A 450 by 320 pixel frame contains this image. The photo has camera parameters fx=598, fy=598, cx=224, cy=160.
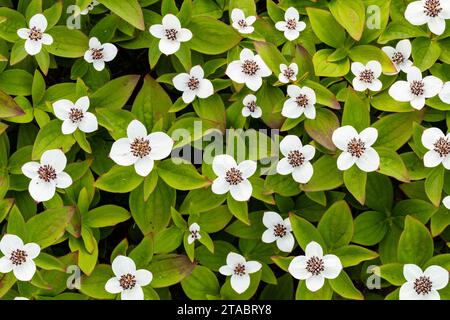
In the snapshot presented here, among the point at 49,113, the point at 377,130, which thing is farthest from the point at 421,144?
the point at 49,113

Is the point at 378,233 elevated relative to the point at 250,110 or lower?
lower

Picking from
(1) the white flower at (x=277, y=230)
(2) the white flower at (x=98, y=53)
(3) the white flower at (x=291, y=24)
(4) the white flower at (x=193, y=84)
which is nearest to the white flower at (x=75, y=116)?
(2) the white flower at (x=98, y=53)

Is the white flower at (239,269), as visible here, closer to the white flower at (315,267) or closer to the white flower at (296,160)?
the white flower at (315,267)

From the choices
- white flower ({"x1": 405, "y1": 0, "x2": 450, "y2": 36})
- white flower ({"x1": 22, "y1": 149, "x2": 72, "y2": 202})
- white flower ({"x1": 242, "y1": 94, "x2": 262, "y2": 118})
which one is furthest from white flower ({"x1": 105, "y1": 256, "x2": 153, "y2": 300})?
white flower ({"x1": 405, "y1": 0, "x2": 450, "y2": 36})

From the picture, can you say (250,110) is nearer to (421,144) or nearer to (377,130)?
(377,130)

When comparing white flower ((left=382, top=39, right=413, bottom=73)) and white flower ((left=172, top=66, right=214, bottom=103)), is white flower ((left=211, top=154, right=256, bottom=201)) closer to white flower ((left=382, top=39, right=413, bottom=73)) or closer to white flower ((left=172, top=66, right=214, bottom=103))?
white flower ((left=172, top=66, right=214, bottom=103))

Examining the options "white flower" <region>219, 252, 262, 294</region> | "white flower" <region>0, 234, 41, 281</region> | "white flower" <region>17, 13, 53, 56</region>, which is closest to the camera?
"white flower" <region>0, 234, 41, 281</region>
